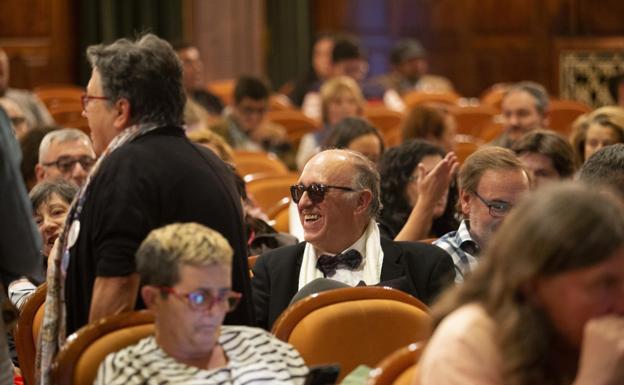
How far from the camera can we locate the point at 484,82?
49.8 ft

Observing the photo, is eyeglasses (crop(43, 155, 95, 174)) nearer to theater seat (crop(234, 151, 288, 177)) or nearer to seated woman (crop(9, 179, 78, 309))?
seated woman (crop(9, 179, 78, 309))

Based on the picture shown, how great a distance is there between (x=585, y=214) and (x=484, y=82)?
13.3 metres

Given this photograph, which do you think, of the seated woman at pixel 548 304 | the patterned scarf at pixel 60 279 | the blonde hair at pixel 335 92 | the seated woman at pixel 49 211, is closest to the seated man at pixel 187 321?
the patterned scarf at pixel 60 279

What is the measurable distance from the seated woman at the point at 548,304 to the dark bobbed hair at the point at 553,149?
10.1 ft

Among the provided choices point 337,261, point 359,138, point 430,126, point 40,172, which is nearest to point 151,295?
point 337,261

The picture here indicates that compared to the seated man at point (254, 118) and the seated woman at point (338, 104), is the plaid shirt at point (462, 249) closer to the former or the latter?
A: the seated woman at point (338, 104)

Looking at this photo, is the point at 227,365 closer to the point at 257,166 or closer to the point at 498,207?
the point at 498,207

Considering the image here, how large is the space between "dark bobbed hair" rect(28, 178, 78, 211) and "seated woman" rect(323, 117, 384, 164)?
1894 millimetres

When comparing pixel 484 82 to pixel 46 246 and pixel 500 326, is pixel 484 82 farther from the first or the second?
pixel 500 326

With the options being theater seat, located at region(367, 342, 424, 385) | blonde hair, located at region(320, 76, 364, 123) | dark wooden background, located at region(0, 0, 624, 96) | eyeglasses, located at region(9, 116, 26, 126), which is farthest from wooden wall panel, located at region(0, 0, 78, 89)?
theater seat, located at region(367, 342, 424, 385)

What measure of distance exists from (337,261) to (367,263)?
0.10 metres

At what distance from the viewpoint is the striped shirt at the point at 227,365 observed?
2.70 m

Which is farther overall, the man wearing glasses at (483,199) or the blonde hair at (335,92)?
the blonde hair at (335,92)

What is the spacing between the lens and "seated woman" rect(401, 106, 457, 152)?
6934mm
